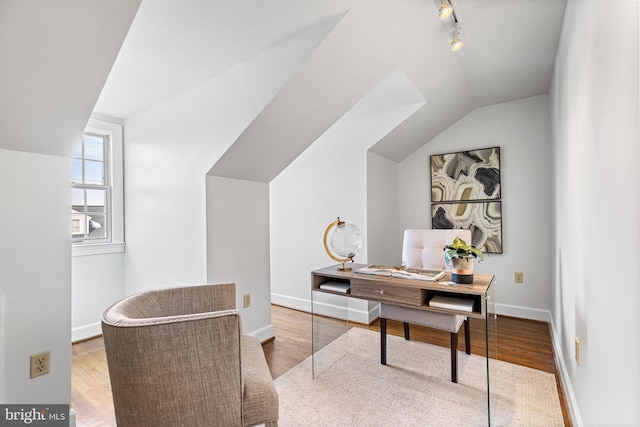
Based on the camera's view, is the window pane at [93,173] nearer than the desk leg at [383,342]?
No

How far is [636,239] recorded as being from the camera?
33.2 inches

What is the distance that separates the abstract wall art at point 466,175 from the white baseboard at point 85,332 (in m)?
3.88

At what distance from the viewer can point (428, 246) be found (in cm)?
251

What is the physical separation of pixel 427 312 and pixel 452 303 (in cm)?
41

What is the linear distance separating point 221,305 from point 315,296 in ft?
3.55

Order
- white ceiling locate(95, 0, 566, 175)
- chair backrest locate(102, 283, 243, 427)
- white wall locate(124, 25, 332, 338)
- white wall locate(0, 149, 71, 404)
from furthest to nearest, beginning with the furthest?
1. white wall locate(124, 25, 332, 338)
2. white ceiling locate(95, 0, 566, 175)
3. white wall locate(0, 149, 71, 404)
4. chair backrest locate(102, 283, 243, 427)

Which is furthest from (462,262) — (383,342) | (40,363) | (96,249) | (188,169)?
(96,249)

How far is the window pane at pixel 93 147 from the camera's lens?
3.23m

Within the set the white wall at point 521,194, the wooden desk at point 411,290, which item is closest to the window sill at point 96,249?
the wooden desk at point 411,290

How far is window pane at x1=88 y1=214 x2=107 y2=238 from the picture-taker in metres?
3.22

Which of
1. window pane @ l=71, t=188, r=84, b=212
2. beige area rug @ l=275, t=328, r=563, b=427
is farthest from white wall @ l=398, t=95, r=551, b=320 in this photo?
window pane @ l=71, t=188, r=84, b=212

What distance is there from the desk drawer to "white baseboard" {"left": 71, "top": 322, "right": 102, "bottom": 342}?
8.83 feet

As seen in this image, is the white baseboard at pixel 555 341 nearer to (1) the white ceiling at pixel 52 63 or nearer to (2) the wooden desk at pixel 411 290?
(2) the wooden desk at pixel 411 290

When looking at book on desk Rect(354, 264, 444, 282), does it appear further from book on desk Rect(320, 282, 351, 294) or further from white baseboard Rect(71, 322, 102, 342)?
white baseboard Rect(71, 322, 102, 342)
